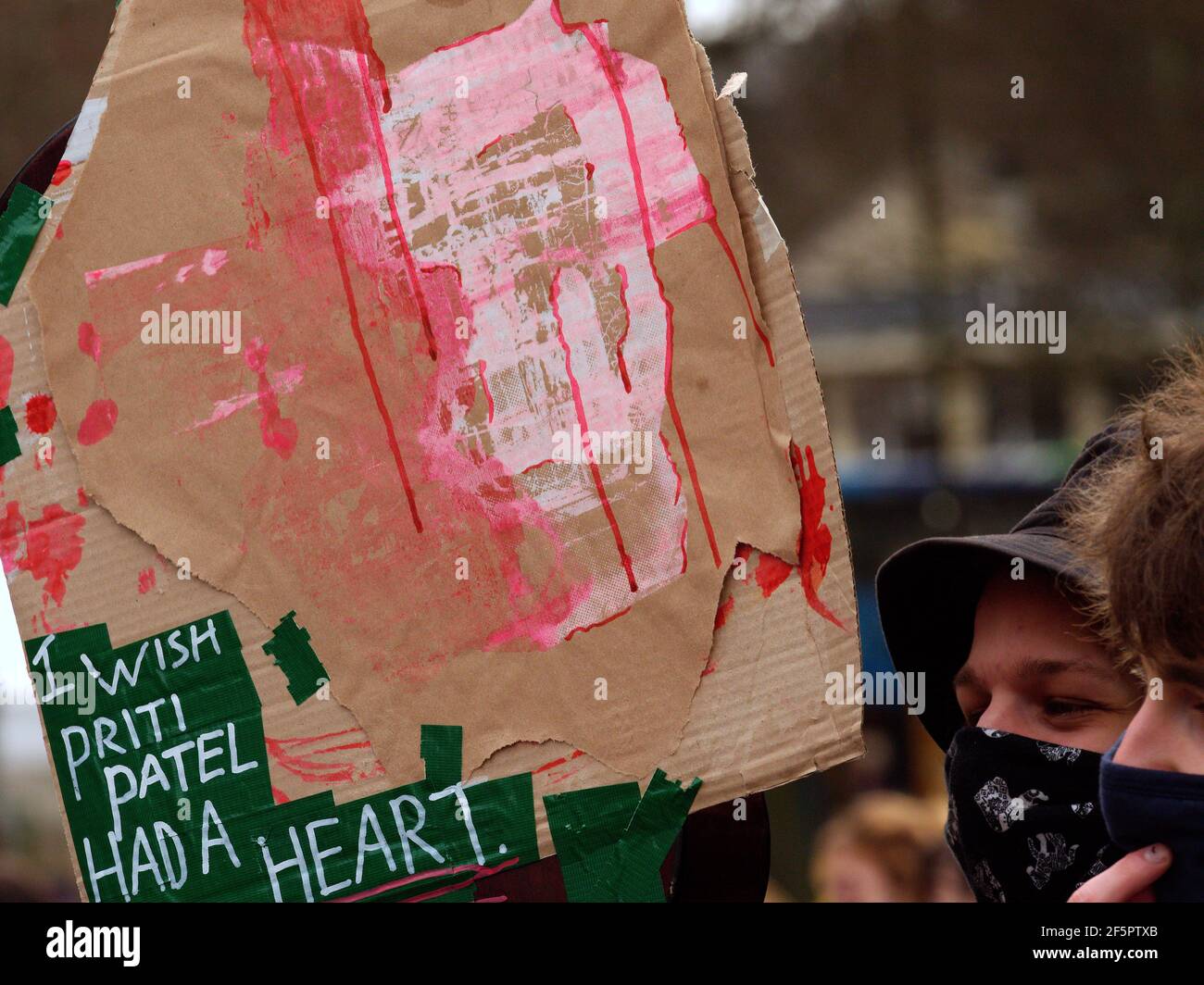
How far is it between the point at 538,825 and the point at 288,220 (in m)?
0.74

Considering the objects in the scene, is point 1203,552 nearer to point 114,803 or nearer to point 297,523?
point 297,523

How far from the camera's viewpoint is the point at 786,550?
1529 mm

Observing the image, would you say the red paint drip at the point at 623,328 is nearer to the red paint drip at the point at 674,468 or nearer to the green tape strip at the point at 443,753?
the red paint drip at the point at 674,468

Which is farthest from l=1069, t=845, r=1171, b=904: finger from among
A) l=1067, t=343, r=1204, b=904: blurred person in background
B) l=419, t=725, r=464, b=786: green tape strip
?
l=419, t=725, r=464, b=786: green tape strip

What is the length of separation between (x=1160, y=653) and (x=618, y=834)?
23.8 inches

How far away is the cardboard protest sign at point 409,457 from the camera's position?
60.6 inches

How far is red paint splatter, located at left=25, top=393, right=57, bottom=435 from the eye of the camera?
1597 millimetres

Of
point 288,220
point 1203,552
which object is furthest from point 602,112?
point 1203,552

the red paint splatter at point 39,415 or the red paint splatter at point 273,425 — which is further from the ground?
the red paint splatter at point 39,415

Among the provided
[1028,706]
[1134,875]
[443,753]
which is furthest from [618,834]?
[1028,706]

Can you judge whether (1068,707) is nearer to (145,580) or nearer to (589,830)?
(589,830)

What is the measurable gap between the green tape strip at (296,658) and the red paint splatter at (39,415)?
0.35 metres

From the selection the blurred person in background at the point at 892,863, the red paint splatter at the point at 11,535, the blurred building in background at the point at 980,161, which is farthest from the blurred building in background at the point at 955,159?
the red paint splatter at the point at 11,535

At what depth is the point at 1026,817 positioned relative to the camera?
73.0 inches
